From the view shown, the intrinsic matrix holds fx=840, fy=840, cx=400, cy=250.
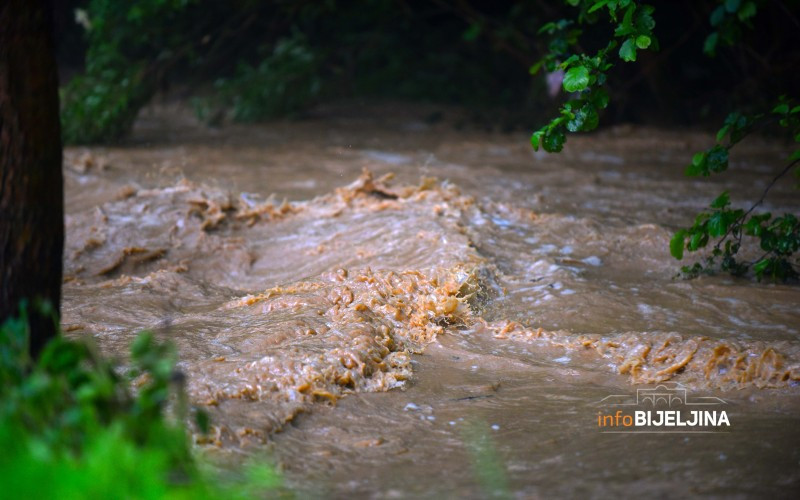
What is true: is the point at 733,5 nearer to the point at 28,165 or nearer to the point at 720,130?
the point at 720,130

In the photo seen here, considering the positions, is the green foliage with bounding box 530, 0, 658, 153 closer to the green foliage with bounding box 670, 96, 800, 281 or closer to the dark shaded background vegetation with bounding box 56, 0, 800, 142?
the green foliage with bounding box 670, 96, 800, 281

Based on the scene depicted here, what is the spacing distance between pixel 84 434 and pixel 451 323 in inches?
109

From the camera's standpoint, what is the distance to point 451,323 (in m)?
4.75

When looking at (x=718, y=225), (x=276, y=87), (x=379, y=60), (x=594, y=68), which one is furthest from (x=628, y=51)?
(x=379, y=60)

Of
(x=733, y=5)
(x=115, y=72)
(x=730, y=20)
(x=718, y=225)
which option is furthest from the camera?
(x=115, y=72)

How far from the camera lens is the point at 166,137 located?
446 inches

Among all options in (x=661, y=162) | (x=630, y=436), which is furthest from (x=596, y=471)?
(x=661, y=162)

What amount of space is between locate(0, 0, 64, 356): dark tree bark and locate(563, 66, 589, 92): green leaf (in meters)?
2.24

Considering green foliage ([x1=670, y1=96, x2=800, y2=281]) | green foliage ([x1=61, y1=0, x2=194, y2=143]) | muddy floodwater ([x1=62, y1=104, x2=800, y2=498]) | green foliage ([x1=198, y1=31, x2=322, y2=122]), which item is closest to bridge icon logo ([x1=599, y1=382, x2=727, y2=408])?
muddy floodwater ([x1=62, y1=104, x2=800, y2=498])

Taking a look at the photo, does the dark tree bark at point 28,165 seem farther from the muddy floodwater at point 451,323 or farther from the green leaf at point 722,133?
the green leaf at point 722,133

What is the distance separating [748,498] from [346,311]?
2419 mm

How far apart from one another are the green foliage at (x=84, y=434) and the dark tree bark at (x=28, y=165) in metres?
0.43

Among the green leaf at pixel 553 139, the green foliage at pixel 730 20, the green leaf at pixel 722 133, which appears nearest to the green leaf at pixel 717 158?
the green leaf at pixel 722 133

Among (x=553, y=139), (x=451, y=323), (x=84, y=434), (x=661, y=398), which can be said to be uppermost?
(x=553, y=139)
